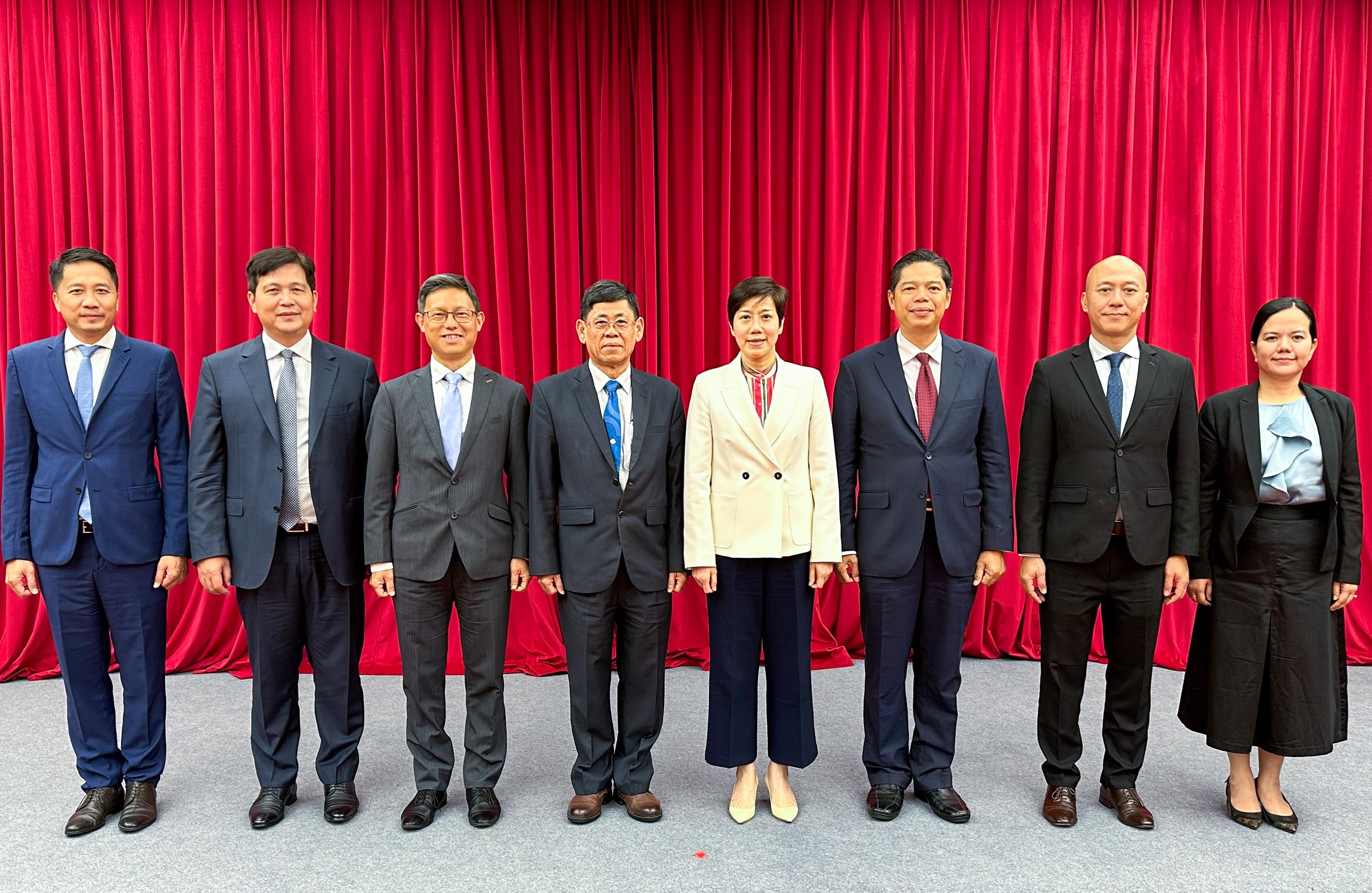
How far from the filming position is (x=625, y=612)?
8.46ft

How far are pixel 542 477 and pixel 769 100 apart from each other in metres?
2.53

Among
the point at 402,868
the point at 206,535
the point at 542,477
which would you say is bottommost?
the point at 402,868

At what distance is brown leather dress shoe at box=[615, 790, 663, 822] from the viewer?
2521 mm

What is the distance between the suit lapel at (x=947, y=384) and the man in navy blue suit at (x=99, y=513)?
7.67ft

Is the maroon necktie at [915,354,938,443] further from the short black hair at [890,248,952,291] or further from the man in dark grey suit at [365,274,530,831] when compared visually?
the man in dark grey suit at [365,274,530,831]

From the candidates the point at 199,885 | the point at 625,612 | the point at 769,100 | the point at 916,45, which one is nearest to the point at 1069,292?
the point at 916,45

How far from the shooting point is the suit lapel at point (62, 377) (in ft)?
8.14

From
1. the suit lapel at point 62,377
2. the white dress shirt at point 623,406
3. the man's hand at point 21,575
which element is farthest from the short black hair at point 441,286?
the man's hand at point 21,575

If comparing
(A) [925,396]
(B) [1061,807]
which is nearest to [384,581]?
(A) [925,396]

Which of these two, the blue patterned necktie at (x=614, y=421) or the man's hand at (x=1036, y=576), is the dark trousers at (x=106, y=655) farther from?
the man's hand at (x=1036, y=576)

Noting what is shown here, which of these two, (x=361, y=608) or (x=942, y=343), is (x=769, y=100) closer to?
(x=942, y=343)

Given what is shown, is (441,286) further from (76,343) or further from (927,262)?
(927,262)

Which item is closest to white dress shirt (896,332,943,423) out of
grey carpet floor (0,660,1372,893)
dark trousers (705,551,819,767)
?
dark trousers (705,551,819,767)

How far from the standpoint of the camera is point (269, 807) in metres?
2.51
